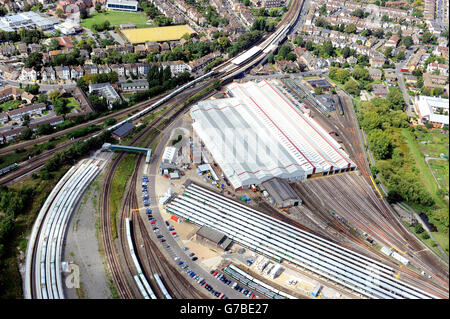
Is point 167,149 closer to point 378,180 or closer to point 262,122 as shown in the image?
point 262,122

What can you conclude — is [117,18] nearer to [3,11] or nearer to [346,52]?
[3,11]

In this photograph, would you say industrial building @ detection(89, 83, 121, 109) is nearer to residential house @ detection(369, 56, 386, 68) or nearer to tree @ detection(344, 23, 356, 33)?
residential house @ detection(369, 56, 386, 68)

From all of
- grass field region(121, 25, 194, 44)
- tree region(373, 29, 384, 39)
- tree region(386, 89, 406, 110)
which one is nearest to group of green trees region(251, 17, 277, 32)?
grass field region(121, 25, 194, 44)

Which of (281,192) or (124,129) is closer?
(281,192)

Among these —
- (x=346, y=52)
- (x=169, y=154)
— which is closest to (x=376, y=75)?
(x=346, y=52)

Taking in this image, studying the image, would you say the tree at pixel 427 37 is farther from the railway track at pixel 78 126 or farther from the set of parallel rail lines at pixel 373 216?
the railway track at pixel 78 126

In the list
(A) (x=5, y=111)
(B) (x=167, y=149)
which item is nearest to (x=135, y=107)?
(B) (x=167, y=149)
